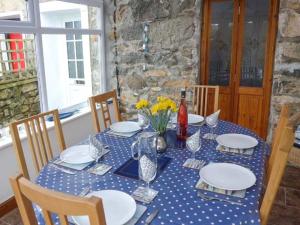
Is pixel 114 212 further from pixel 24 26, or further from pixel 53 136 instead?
pixel 24 26

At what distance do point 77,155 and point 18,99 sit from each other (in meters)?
1.36

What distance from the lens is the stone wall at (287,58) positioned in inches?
105

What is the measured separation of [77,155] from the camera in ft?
5.16

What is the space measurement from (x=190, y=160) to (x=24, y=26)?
Answer: 199 cm

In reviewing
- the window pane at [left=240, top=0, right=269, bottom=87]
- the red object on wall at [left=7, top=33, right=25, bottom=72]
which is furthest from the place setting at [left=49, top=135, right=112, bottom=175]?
the window pane at [left=240, top=0, right=269, bottom=87]

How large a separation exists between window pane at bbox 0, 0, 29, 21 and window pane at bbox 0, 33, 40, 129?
0.15 meters

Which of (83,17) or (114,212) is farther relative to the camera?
(83,17)

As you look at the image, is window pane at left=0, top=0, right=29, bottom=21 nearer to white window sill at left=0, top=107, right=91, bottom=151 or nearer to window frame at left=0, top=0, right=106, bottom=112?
window frame at left=0, top=0, right=106, bottom=112

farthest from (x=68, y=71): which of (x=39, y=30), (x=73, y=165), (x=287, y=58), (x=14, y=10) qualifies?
(x=287, y=58)

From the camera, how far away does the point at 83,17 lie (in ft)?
10.9

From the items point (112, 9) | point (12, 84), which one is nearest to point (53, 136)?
point (12, 84)

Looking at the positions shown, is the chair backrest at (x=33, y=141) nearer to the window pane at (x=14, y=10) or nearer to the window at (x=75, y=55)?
the window pane at (x=14, y=10)

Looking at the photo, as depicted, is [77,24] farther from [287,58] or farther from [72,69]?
[287,58]

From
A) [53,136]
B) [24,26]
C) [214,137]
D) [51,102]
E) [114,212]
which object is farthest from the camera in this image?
[51,102]
